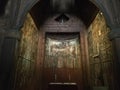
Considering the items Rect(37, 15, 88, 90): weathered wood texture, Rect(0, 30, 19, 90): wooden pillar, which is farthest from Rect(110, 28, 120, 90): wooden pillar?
Rect(37, 15, 88, 90): weathered wood texture

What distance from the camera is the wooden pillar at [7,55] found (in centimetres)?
349

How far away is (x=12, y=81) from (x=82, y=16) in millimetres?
6380

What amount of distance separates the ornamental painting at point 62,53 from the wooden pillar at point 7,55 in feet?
14.4

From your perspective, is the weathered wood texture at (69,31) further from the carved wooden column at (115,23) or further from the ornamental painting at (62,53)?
the carved wooden column at (115,23)

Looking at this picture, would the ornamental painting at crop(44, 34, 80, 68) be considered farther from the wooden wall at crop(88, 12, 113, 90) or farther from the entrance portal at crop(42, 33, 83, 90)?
the wooden wall at crop(88, 12, 113, 90)

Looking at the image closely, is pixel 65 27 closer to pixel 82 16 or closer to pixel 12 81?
pixel 82 16

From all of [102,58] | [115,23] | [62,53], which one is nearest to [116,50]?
[115,23]

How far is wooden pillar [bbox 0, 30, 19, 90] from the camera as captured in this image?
3.49m

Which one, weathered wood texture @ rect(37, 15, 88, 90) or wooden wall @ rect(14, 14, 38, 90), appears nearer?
wooden wall @ rect(14, 14, 38, 90)

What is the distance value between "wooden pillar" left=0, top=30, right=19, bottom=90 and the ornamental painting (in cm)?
439

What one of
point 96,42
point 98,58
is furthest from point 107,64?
point 96,42

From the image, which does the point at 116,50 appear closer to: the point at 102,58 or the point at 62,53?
the point at 102,58

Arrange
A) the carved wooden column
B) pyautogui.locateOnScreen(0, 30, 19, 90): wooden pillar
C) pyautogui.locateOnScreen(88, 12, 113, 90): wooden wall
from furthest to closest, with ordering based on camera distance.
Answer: pyautogui.locateOnScreen(88, 12, 113, 90): wooden wall → the carved wooden column → pyautogui.locateOnScreen(0, 30, 19, 90): wooden pillar

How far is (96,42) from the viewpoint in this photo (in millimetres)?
6250
